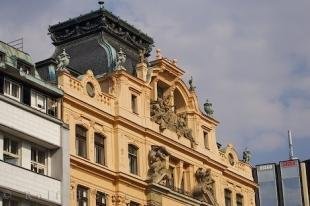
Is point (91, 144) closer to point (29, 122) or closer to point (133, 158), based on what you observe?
point (133, 158)

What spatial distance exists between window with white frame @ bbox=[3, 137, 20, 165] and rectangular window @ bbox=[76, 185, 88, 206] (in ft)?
21.1

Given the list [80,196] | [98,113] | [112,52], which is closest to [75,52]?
[112,52]

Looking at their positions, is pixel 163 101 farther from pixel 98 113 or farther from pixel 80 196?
pixel 80 196

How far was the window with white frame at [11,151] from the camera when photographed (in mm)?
52031

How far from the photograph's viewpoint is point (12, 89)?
53.6m

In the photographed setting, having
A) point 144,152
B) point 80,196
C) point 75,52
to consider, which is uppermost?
point 75,52

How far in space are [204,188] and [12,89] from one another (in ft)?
71.5

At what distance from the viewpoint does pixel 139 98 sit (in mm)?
65875

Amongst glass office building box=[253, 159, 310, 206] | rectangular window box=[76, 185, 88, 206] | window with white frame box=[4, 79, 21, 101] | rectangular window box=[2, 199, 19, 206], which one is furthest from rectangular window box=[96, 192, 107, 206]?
glass office building box=[253, 159, 310, 206]

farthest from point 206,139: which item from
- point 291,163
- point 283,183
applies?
point 283,183

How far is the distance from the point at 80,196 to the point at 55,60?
1035 centimetres

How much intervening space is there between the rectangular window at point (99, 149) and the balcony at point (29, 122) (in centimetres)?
548

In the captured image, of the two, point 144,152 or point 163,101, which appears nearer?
point 144,152

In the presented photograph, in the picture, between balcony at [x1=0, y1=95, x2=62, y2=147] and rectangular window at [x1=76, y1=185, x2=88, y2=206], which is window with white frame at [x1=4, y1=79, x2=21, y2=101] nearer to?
balcony at [x1=0, y1=95, x2=62, y2=147]
